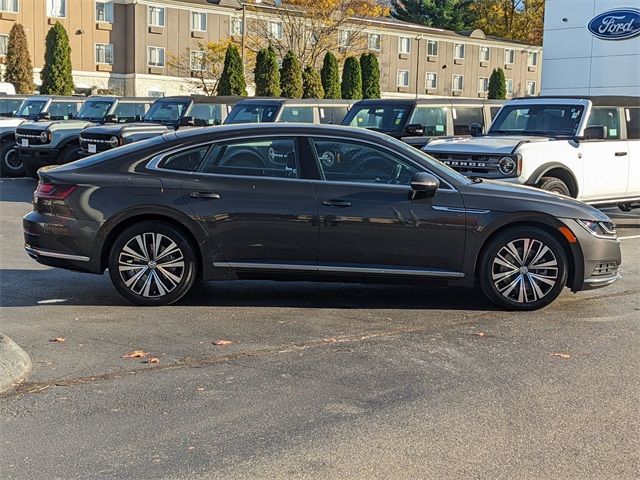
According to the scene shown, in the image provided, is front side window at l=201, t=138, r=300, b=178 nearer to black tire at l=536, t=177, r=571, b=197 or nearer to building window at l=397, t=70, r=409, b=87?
black tire at l=536, t=177, r=571, b=197

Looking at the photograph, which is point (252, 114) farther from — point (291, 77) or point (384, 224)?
point (291, 77)

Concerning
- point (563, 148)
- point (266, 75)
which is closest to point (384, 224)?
point (563, 148)

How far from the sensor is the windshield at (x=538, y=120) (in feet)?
41.5

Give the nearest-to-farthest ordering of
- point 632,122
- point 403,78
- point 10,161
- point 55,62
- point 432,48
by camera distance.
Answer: point 632,122 < point 10,161 < point 55,62 < point 403,78 < point 432,48

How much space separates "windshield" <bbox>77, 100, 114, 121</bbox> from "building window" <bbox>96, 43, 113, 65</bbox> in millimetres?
36538

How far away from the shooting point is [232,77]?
127 feet

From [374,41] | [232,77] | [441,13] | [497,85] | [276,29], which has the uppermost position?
[441,13]

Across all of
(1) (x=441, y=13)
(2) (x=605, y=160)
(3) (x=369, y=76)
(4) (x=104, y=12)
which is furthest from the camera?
(1) (x=441, y=13)

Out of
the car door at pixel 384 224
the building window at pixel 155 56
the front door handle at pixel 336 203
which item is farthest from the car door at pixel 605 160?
the building window at pixel 155 56

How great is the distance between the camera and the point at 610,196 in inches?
506

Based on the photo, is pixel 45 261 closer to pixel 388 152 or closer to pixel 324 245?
pixel 324 245

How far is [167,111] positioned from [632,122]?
397 inches

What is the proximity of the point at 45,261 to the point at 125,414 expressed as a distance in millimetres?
3041

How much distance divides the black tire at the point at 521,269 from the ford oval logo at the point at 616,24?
19526 millimetres
